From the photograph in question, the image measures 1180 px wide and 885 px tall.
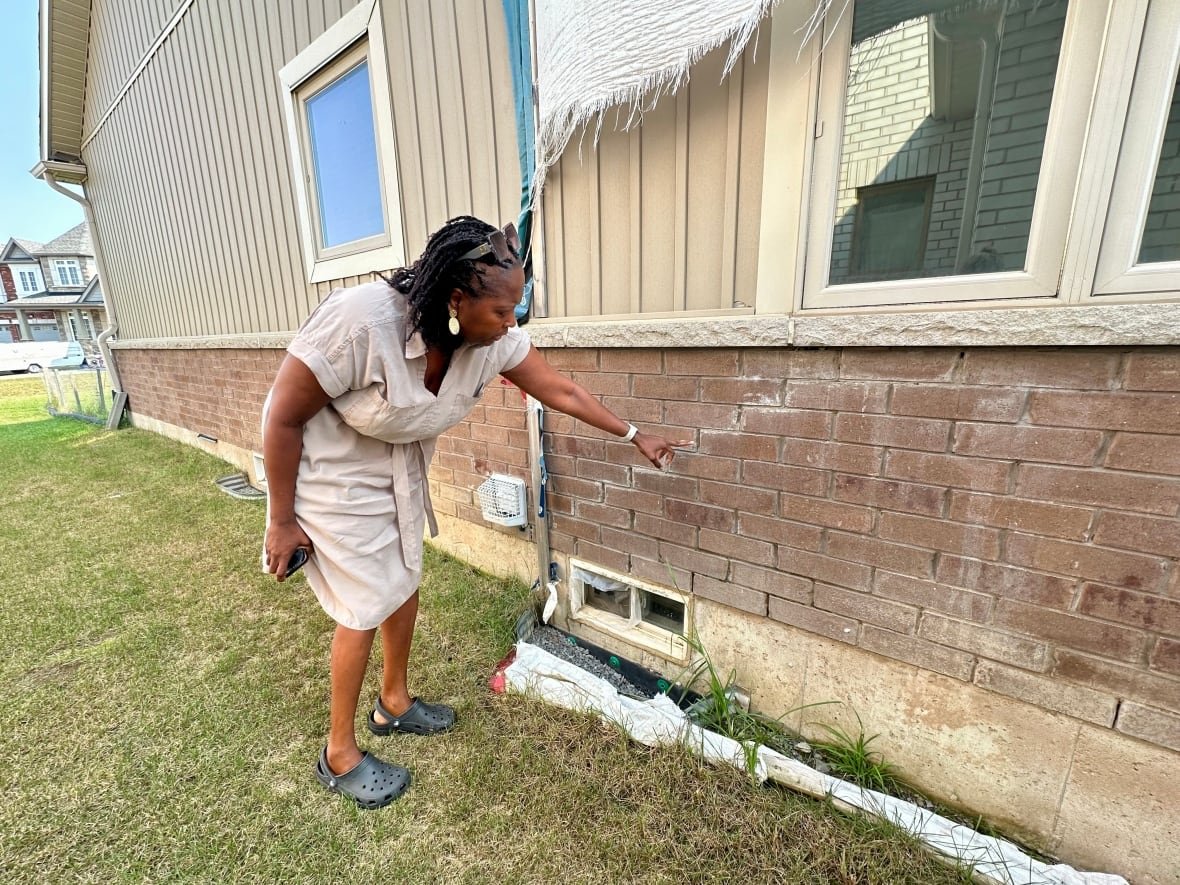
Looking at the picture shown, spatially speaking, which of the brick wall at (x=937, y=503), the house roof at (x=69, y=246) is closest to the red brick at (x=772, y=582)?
the brick wall at (x=937, y=503)

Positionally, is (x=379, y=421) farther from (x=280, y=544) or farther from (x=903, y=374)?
(x=903, y=374)

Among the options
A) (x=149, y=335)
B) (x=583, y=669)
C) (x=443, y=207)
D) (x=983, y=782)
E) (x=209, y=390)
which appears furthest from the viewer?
(x=149, y=335)

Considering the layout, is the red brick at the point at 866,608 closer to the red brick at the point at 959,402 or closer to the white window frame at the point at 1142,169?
the red brick at the point at 959,402

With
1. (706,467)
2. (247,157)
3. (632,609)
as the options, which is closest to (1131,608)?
(706,467)

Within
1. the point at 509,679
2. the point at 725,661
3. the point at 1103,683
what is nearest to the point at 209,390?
the point at 509,679

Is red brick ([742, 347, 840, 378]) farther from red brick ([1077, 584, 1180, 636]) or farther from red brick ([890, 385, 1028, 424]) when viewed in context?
red brick ([1077, 584, 1180, 636])

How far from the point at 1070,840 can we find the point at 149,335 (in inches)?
388

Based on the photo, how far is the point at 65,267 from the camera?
105ft

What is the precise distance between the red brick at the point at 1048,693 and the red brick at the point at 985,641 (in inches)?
1.3

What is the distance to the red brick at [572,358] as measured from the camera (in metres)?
2.21

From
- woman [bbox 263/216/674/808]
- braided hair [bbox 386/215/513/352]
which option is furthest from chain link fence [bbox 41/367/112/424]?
braided hair [bbox 386/215/513/352]

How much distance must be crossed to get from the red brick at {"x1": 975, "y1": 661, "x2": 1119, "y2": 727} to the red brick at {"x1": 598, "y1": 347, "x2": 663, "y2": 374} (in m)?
1.42

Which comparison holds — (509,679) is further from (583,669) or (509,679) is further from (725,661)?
(725,661)

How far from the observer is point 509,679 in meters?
2.18
